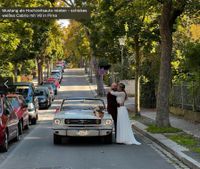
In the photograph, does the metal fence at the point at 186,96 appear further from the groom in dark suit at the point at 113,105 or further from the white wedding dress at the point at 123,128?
the white wedding dress at the point at 123,128

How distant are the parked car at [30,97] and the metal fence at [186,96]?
24.4 ft

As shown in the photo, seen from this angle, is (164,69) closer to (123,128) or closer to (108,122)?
(123,128)

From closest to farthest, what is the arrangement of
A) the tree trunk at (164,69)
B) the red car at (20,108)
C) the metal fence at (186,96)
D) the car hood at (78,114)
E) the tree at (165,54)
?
the car hood at (78,114)
the tree at (165,54)
the tree trunk at (164,69)
the red car at (20,108)
the metal fence at (186,96)

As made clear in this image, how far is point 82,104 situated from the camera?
18.4 metres

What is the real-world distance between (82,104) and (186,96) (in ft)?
32.7

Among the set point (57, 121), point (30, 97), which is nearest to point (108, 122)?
point (57, 121)

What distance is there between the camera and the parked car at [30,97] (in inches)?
1077

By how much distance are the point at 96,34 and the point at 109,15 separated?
1082 cm

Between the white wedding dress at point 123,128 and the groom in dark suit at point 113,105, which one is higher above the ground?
the groom in dark suit at point 113,105

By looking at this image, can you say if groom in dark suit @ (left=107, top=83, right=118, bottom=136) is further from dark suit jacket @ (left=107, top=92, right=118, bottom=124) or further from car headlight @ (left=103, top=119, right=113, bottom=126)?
car headlight @ (left=103, top=119, right=113, bottom=126)

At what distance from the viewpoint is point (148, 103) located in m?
38.1

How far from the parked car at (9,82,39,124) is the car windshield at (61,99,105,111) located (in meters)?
8.63

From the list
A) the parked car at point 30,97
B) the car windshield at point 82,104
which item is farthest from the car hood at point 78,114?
the parked car at point 30,97

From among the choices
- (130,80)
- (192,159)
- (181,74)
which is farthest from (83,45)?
(192,159)
